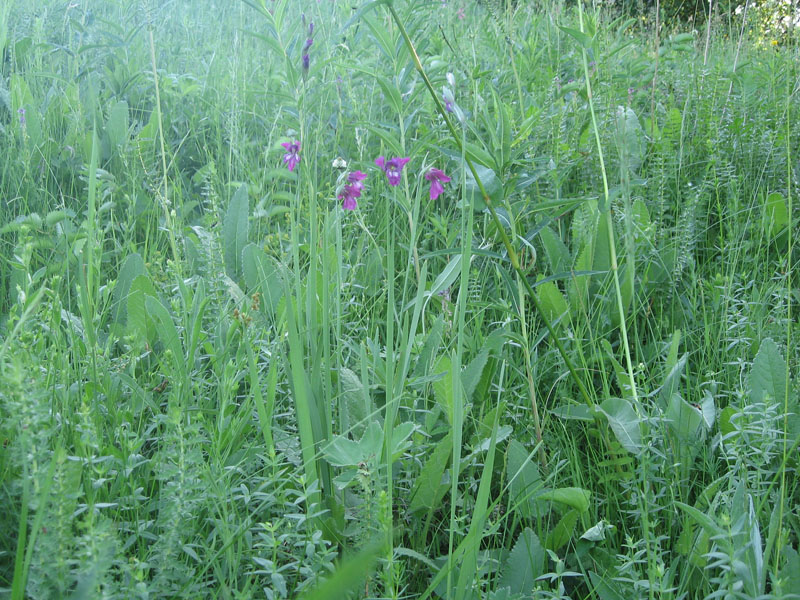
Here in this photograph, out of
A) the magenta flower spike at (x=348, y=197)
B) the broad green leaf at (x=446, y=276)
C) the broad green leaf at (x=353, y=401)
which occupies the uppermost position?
the magenta flower spike at (x=348, y=197)

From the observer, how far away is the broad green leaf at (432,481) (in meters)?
1.12

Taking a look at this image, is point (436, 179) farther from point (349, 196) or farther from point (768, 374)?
point (768, 374)

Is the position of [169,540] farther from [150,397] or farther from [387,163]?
[387,163]

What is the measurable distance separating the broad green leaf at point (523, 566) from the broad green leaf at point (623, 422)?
0.27m

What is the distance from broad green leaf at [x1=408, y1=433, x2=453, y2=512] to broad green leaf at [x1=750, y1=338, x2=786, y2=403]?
0.64 metres

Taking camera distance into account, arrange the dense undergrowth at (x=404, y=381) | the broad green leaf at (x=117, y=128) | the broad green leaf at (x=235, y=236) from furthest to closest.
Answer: the broad green leaf at (x=117, y=128) < the broad green leaf at (x=235, y=236) < the dense undergrowth at (x=404, y=381)

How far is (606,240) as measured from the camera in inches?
71.5

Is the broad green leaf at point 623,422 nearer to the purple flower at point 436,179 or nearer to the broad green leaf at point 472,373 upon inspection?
the broad green leaf at point 472,373

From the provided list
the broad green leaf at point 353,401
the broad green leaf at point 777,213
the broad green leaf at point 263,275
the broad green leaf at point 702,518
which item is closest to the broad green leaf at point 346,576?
the broad green leaf at point 702,518

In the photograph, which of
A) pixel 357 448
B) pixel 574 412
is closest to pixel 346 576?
pixel 357 448

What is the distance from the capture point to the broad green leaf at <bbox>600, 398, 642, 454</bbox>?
119cm

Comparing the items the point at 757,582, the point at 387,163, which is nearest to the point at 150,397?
Answer: the point at 387,163

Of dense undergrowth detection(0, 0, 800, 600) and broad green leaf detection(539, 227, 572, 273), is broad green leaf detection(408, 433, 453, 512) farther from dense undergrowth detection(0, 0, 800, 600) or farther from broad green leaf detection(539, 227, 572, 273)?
broad green leaf detection(539, 227, 572, 273)

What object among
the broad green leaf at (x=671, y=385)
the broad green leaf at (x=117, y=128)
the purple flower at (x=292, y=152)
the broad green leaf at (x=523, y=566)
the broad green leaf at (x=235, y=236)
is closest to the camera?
the broad green leaf at (x=523, y=566)
